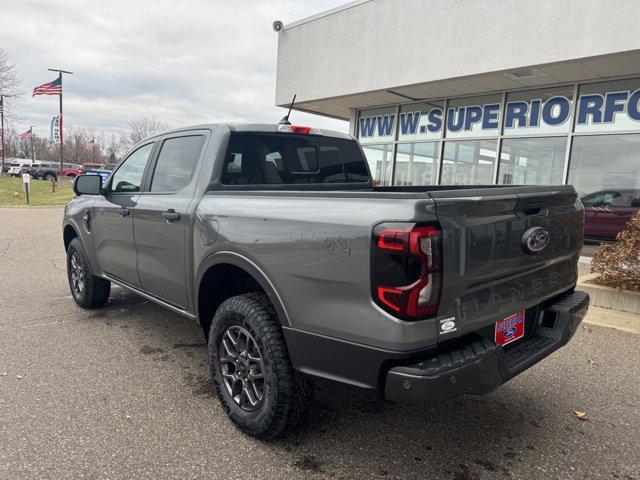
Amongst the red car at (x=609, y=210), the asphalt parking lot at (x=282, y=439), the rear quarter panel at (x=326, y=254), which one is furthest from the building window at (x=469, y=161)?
the rear quarter panel at (x=326, y=254)

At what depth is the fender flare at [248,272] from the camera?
7.83 feet

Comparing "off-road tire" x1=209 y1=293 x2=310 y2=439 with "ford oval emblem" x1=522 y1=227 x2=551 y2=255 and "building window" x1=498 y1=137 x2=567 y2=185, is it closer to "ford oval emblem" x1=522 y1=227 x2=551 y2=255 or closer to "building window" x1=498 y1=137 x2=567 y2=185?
"ford oval emblem" x1=522 y1=227 x2=551 y2=255

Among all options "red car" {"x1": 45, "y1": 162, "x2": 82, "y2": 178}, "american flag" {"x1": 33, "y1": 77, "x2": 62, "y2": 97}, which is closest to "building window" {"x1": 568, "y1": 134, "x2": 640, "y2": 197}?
"american flag" {"x1": 33, "y1": 77, "x2": 62, "y2": 97}

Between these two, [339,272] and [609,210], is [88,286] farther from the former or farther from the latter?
[609,210]

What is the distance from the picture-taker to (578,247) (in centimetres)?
288

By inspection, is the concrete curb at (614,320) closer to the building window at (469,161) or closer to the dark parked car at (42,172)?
the building window at (469,161)

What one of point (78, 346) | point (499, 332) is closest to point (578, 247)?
point (499, 332)

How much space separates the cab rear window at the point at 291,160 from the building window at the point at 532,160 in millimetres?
7194

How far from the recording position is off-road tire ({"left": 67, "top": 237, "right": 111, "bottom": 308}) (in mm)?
4805

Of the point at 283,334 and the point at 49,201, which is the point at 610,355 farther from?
the point at 49,201

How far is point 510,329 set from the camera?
8.07 ft

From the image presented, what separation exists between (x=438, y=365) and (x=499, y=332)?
57 centimetres

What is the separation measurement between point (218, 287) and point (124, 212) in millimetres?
1388

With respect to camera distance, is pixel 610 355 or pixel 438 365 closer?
pixel 438 365
